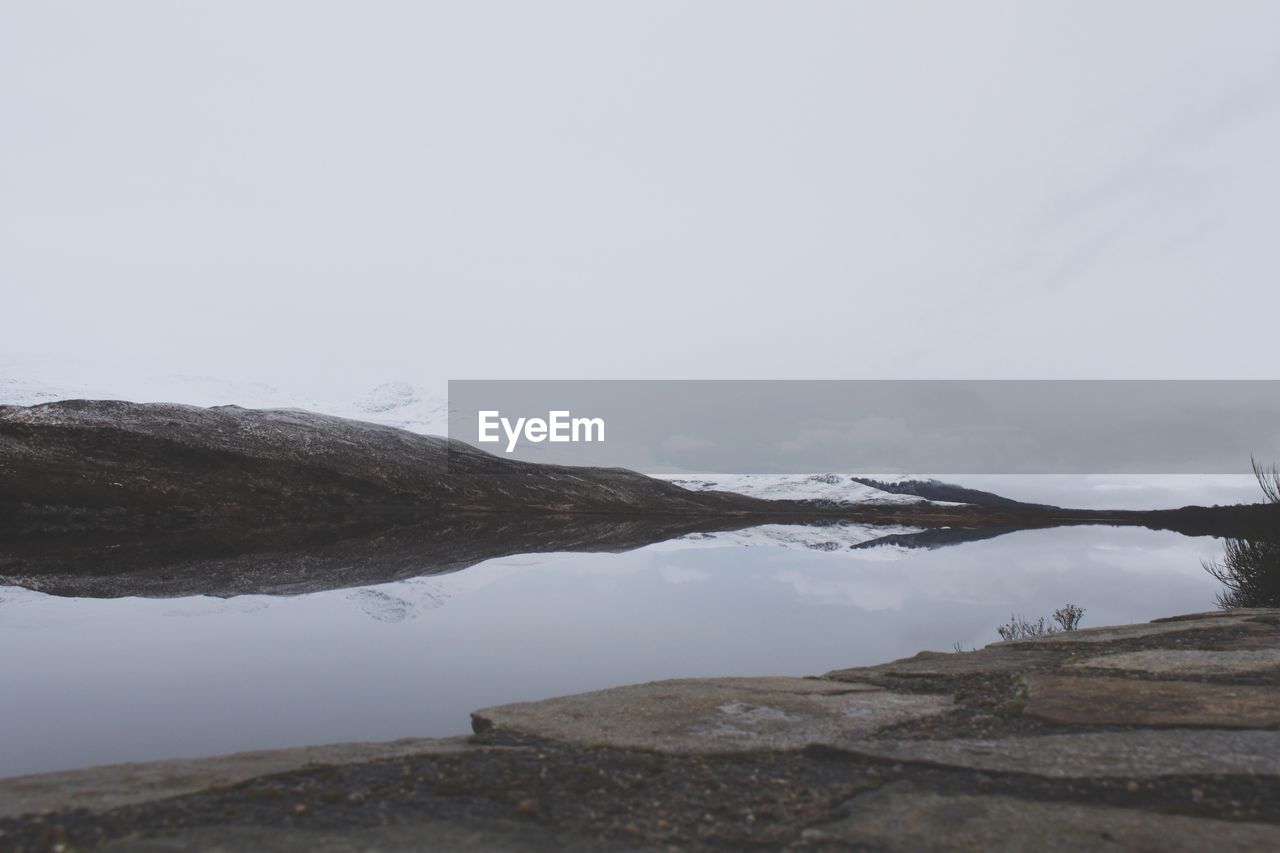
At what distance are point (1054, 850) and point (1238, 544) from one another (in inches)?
931

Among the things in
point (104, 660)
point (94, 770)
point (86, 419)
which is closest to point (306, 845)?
point (94, 770)

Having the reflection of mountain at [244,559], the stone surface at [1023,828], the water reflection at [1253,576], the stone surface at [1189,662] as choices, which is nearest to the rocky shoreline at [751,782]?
the stone surface at [1023,828]

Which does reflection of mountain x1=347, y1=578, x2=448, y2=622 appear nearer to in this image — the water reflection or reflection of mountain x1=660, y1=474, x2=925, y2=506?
the water reflection

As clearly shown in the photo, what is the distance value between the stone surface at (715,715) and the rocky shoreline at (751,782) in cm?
4

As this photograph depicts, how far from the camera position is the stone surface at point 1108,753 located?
17.5 feet

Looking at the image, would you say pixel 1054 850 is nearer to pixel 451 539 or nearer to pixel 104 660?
pixel 104 660

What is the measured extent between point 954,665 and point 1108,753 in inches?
182

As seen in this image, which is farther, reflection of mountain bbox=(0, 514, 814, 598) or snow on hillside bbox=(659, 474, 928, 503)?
snow on hillside bbox=(659, 474, 928, 503)

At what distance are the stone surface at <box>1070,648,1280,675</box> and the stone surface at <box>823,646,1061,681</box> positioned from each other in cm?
73

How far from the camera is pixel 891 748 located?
610 cm

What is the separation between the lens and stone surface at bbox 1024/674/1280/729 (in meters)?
6.72

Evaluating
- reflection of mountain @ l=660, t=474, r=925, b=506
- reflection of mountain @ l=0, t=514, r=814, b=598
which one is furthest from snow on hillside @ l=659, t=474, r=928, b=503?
reflection of mountain @ l=0, t=514, r=814, b=598

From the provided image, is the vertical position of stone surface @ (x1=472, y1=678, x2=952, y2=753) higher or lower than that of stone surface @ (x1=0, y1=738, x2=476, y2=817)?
lower

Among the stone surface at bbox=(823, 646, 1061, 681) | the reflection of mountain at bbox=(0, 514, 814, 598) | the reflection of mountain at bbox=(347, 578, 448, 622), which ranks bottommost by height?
the stone surface at bbox=(823, 646, 1061, 681)
